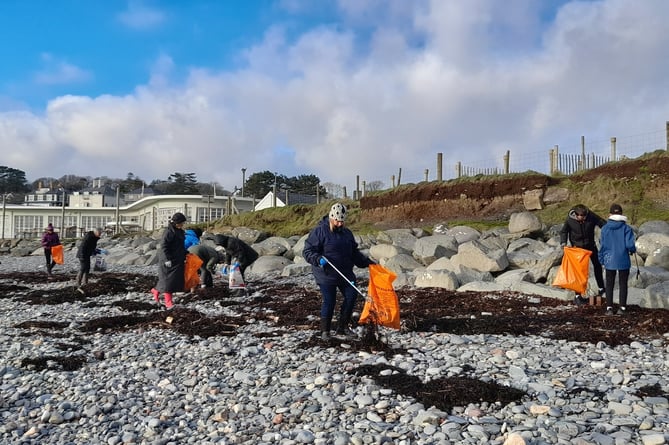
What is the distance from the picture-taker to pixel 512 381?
19.1 ft

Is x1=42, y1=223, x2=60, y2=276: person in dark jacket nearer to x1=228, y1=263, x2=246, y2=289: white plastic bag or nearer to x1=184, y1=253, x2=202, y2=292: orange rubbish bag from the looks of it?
x1=228, y1=263, x2=246, y2=289: white plastic bag

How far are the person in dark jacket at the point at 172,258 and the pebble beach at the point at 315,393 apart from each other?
239 centimetres

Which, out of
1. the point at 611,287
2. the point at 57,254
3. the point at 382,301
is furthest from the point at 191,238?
the point at 57,254

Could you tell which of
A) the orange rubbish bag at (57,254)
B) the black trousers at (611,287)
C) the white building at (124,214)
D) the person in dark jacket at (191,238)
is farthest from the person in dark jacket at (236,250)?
the white building at (124,214)

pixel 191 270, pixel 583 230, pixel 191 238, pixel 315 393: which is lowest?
pixel 315 393

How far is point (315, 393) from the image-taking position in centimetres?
568

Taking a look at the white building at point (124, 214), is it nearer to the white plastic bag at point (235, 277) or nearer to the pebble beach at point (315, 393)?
the white plastic bag at point (235, 277)

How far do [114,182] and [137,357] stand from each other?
374 ft

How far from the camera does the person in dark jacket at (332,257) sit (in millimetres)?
7613

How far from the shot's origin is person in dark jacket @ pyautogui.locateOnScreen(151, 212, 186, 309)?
10.8 meters

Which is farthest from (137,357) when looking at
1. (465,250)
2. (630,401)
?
(465,250)

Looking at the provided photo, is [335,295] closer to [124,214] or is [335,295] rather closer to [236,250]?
[236,250]

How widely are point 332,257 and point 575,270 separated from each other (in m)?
5.40

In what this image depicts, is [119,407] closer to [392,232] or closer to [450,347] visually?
[450,347]
